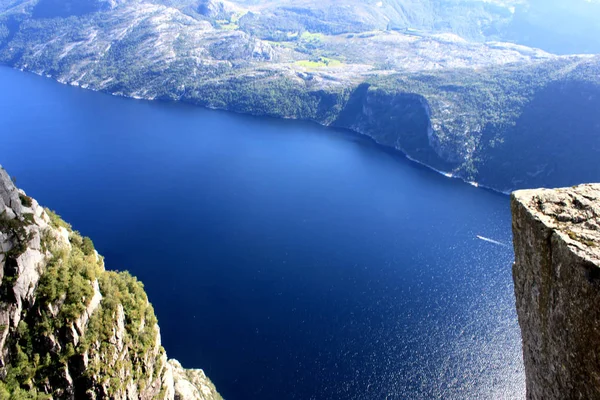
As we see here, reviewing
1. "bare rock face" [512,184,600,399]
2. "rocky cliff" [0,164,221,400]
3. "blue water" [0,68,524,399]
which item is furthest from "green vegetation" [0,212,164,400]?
"bare rock face" [512,184,600,399]

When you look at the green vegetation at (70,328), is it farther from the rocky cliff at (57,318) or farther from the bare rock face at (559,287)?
the bare rock face at (559,287)

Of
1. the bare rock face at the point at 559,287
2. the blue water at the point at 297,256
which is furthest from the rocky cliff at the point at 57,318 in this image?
the bare rock face at the point at 559,287

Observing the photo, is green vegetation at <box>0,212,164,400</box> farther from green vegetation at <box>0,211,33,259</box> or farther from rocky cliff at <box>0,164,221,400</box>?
green vegetation at <box>0,211,33,259</box>

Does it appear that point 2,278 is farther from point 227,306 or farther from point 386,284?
point 386,284

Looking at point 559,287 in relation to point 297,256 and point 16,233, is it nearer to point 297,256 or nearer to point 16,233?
point 16,233

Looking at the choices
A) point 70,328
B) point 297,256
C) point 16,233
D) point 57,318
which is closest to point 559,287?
point 16,233

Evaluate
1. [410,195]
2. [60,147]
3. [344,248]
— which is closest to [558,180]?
[410,195]
